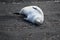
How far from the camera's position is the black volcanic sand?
260 cm

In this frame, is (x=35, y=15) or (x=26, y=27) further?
(x=35, y=15)

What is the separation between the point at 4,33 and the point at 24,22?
48 cm

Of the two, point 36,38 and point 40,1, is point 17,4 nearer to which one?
point 40,1

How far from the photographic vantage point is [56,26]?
294 cm

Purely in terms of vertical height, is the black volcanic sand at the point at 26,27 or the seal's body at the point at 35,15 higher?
the seal's body at the point at 35,15

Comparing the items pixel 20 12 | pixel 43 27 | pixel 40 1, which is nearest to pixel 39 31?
pixel 43 27

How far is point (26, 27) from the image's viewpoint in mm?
2850

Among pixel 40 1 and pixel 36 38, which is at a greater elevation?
pixel 40 1

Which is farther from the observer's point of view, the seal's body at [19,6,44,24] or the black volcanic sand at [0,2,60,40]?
the seal's body at [19,6,44,24]

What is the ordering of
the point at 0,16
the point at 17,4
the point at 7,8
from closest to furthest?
the point at 0,16
the point at 7,8
the point at 17,4

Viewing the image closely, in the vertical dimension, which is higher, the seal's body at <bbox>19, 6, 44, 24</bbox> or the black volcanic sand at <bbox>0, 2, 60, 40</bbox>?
the seal's body at <bbox>19, 6, 44, 24</bbox>

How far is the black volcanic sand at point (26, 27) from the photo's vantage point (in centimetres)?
260

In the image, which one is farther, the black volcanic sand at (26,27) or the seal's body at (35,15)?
the seal's body at (35,15)

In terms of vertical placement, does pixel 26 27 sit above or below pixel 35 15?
below
